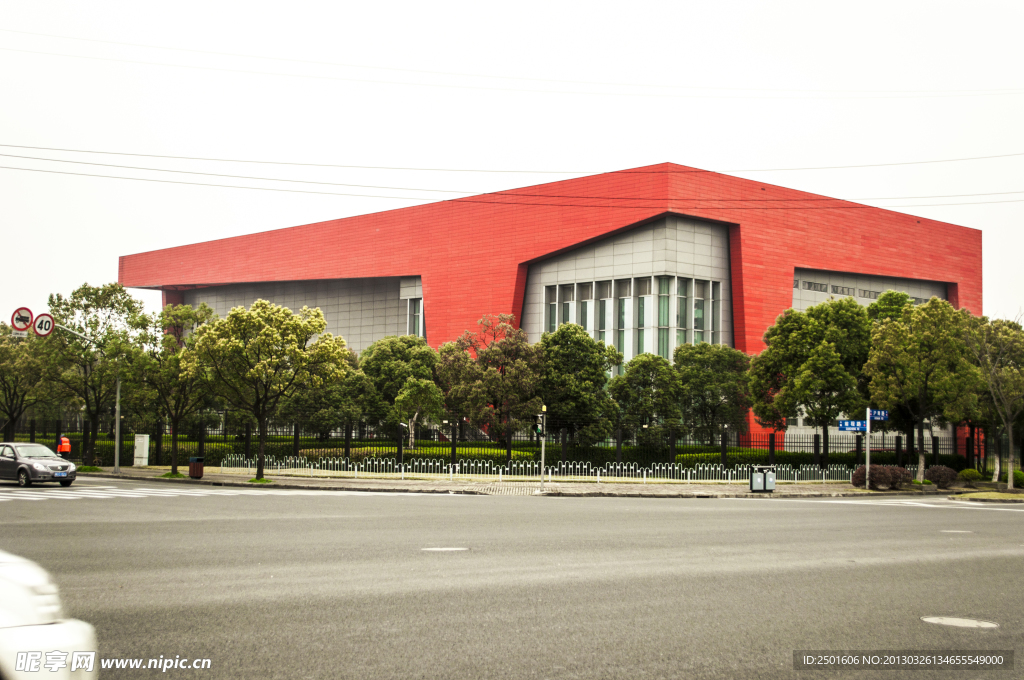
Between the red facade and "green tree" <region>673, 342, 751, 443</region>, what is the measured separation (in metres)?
9.50

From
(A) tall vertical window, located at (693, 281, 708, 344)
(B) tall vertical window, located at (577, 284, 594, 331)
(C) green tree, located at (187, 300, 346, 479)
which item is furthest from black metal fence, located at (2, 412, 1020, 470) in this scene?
(B) tall vertical window, located at (577, 284, 594, 331)

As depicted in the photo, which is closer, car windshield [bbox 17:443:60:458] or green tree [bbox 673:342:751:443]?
car windshield [bbox 17:443:60:458]

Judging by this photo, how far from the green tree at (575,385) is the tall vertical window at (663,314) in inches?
537

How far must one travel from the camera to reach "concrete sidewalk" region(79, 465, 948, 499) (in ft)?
92.2

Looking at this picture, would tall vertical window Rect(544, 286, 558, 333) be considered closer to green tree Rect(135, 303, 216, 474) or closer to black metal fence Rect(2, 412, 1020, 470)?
black metal fence Rect(2, 412, 1020, 470)

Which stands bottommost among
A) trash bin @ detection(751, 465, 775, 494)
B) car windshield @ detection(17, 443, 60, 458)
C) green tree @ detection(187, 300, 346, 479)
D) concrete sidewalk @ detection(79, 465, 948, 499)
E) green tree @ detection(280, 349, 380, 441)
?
concrete sidewalk @ detection(79, 465, 948, 499)

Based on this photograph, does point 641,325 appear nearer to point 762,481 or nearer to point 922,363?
point 922,363

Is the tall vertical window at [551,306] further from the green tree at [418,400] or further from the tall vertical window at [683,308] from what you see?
the green tree at [418,400]

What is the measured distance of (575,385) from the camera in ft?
149

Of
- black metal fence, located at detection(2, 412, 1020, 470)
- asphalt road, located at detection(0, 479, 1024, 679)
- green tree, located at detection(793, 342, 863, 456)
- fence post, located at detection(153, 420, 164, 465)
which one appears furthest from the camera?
fence post, located at detection(153, 420, 164, 465)

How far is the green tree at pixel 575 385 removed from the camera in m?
45.0

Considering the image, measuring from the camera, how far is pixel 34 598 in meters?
3.58

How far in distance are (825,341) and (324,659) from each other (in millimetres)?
38233

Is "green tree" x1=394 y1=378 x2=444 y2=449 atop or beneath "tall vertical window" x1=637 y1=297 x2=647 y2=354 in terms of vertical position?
beneath
